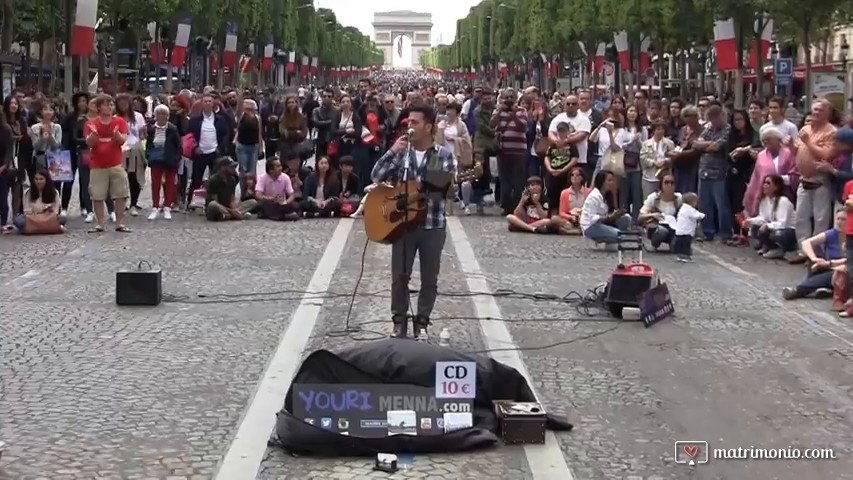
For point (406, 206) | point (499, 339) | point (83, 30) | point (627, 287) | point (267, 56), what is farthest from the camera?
point (267, 56)

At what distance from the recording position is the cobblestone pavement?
7.43 m

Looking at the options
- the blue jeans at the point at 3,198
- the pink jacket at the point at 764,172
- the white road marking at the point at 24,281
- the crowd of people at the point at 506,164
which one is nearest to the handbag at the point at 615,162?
the crowd of people at the point at 506,164

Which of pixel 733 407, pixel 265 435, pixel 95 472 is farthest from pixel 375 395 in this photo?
pixel 733 407

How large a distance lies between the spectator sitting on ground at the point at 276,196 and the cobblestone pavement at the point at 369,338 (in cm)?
399

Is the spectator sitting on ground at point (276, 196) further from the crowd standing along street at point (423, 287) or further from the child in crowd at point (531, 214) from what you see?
the child in crowd at point (531, 214)

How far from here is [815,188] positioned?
15.9m

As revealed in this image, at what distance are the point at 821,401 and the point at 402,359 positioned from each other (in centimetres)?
282

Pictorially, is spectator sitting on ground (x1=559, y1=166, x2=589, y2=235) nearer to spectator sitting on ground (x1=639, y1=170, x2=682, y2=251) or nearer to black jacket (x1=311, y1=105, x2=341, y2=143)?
spectator sitting on ground (x1=639, y1=170, x2=682, y2=251)

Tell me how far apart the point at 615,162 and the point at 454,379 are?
12.5m

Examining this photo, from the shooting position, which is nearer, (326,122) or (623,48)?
(326,122)

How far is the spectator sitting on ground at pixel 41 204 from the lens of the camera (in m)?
18.5

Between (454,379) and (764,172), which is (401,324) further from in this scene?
(764,172)

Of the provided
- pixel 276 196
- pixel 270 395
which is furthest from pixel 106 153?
pixel 270 395

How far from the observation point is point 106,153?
59.8 ft
